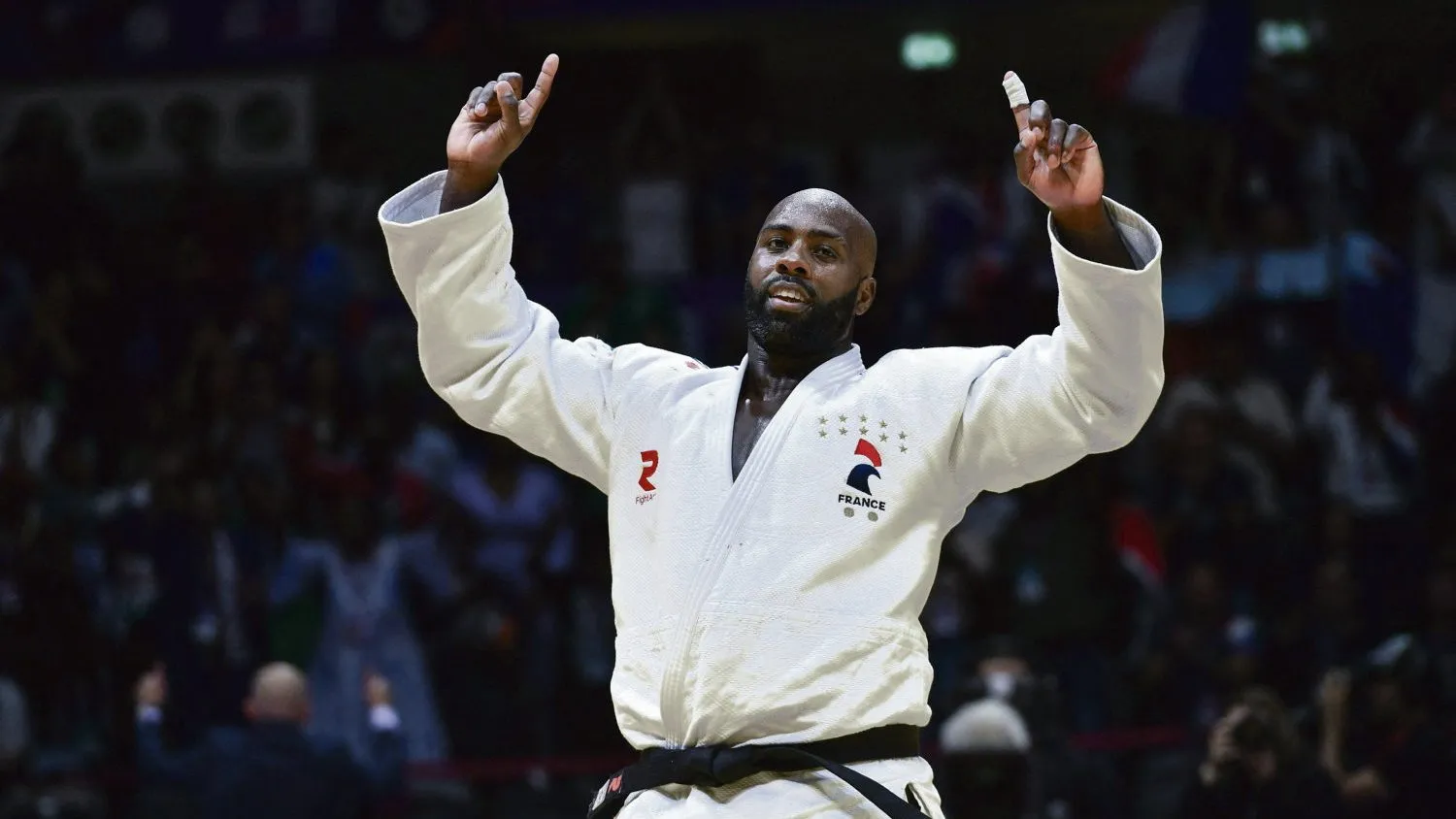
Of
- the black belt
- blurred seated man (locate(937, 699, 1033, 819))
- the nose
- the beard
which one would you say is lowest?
blurred seated man (locate(937, 699, 1033, 819))

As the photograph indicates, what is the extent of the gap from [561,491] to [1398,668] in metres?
4.30

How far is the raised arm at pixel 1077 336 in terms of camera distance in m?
3.80

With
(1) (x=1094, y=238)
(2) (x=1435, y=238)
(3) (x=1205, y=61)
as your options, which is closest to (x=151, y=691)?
(1) (x=1094, y=238)

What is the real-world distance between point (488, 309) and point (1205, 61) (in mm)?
8025

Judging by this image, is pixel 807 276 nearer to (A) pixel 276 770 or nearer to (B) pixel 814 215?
(B) pixel 814 215

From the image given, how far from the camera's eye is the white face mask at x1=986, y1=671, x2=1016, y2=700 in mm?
7605

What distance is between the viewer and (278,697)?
7.63 meters

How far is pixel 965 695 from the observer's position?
7.61 m

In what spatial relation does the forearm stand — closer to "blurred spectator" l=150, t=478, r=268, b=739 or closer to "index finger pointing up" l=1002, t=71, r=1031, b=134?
"index finger pointing up" l=1002, t=71, r=1031, b=134

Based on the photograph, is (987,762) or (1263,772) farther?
(1263,772)

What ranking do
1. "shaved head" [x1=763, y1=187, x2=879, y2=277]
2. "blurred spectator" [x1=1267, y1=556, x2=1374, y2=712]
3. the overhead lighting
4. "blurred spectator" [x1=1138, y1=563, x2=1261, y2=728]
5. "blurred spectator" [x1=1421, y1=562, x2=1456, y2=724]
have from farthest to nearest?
the overhead lighting → "blurred spectator" [x1=1267, y1=556, x2=1374, y2=712] → "blurred spectator" [x1=1138, y1=563, x2=1261, y2=728] → "blurred spectator" [x1=1421, y1=562, x2=1456, y2=724] → "shaved head" [x1=763, y1=187, x2=879, y2=277]

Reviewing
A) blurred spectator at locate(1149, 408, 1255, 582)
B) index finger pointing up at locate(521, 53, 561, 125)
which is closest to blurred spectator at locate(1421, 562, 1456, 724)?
blurred spectator at locate(1149, 408, 1255, 582)

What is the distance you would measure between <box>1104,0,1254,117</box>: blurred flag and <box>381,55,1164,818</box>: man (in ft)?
25.2

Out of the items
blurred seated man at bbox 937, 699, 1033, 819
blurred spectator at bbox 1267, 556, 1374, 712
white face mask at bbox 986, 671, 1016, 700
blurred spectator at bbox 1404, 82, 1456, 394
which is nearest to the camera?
blurred seated man at bbox 937, 699, 1033, 819
